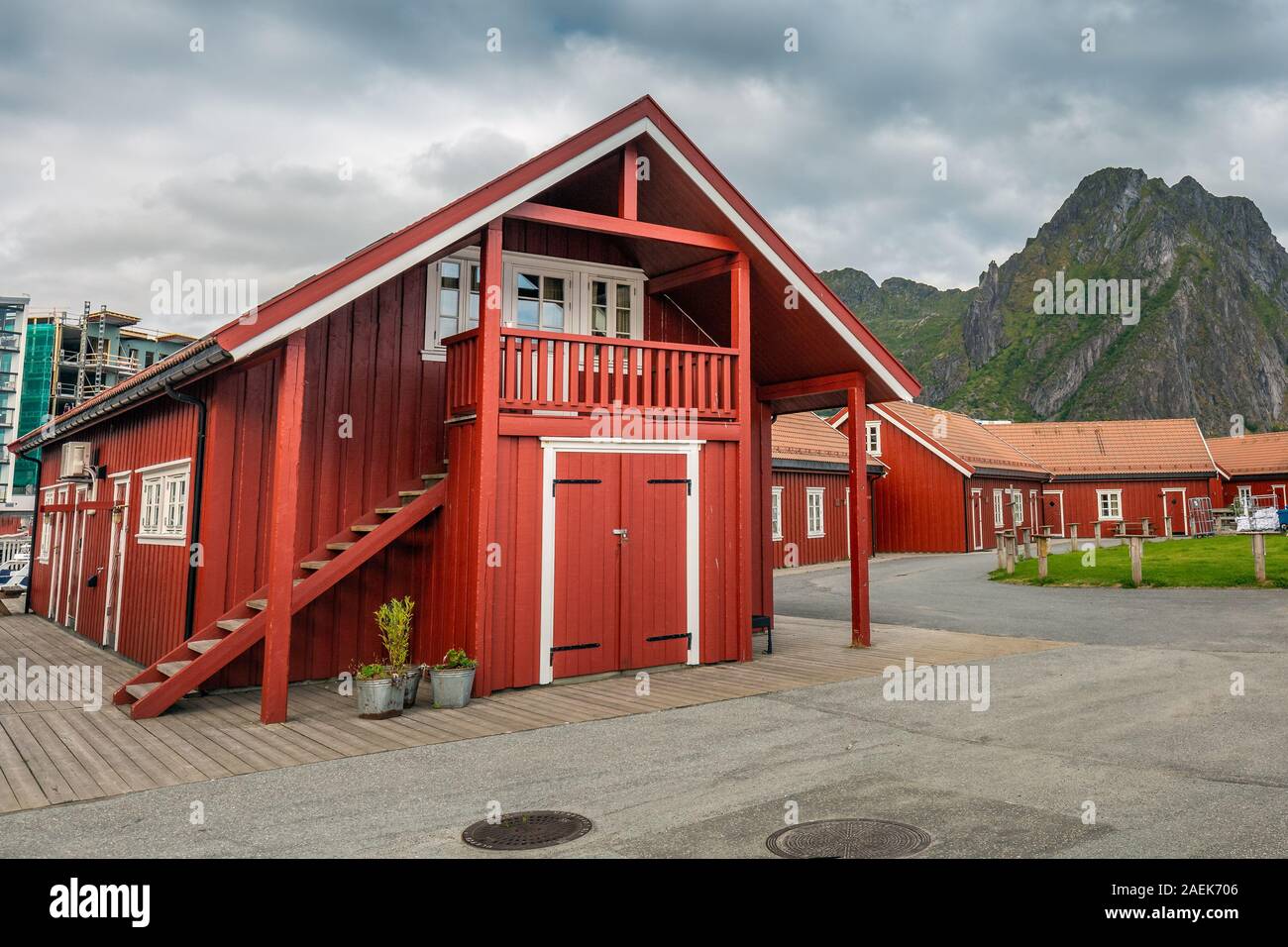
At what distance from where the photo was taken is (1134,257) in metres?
114

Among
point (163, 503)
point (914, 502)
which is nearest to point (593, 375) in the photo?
point (163, 503)

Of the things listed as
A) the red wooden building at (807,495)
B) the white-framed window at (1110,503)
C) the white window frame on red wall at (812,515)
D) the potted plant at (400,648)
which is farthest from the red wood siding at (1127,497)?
the potted plant at (400,648)

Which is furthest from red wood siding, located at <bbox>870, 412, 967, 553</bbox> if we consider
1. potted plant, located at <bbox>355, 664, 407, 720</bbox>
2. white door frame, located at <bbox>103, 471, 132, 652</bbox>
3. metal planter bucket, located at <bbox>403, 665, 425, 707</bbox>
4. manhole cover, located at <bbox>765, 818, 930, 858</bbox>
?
manhole cover, located at <bbox>765, 818, 930, 858</bbox>

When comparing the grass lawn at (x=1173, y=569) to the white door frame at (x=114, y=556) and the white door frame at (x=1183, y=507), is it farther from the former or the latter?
the white door frame at (x=114, y=556)

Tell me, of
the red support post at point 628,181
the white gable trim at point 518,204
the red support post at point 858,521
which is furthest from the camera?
the red support post at point 858,521

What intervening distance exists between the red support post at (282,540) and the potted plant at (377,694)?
0.62m

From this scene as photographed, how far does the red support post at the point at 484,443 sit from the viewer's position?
8.28 m

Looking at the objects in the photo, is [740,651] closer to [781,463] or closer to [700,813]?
[700,813]

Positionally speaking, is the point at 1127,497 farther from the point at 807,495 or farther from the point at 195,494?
the point at 195,494

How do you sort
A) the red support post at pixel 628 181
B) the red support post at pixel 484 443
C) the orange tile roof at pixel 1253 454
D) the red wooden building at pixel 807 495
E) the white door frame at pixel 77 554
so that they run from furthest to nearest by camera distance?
1. the orange tile roof at pixel 1253 454
2. the red wooden building at pixel 807 495
3. the white door frame at pixel 77 554
4. the red support post at pixel 628 181
5. the red support post at pixel 484 443

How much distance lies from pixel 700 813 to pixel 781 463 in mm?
21749

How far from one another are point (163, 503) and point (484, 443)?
170 inches

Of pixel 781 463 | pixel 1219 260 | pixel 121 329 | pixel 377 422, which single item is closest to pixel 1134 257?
pixel 1219 260

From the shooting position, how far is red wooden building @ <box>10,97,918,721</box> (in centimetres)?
830
